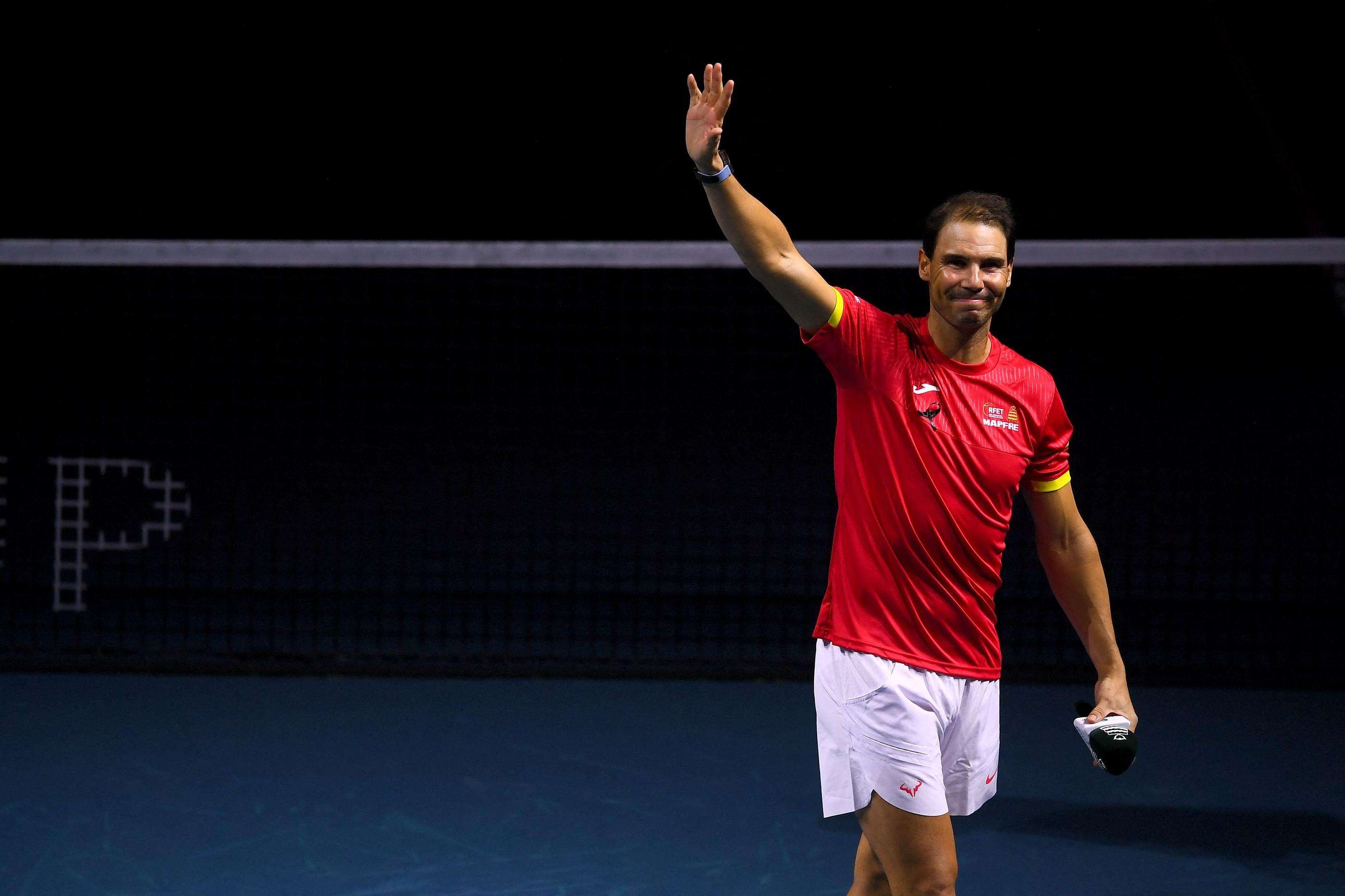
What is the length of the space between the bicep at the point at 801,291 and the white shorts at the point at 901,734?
0.73 m

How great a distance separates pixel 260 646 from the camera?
7.84 meters

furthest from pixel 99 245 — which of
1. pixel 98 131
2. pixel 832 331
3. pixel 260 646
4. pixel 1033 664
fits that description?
pixel 98 131

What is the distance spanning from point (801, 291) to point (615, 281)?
33.6 ft

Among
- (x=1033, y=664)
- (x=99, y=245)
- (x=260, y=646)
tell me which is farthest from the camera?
(x=260, y=646)

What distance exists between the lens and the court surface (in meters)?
4.28

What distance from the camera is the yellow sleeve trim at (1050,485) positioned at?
2965 millimetres

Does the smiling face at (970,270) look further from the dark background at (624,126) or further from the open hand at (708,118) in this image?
the dark background at (624,126)

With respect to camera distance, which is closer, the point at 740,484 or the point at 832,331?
the point at 832,331

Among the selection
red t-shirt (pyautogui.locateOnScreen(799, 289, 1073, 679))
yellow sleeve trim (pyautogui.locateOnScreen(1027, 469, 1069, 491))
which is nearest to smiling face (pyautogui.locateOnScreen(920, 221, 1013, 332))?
red t-shirt (pyautogui.locateOnScreen(799, 289, 1073, 679))

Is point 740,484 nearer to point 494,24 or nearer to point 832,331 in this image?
point 494,24

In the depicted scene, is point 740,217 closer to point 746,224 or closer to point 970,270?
point 746,224

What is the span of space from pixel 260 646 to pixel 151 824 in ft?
10.7

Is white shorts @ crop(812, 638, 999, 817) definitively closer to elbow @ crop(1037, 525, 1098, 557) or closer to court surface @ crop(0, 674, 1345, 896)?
elbow @ crop(1037, 525, 1098, 557)

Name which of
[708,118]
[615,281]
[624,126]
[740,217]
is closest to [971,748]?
[740,217]
